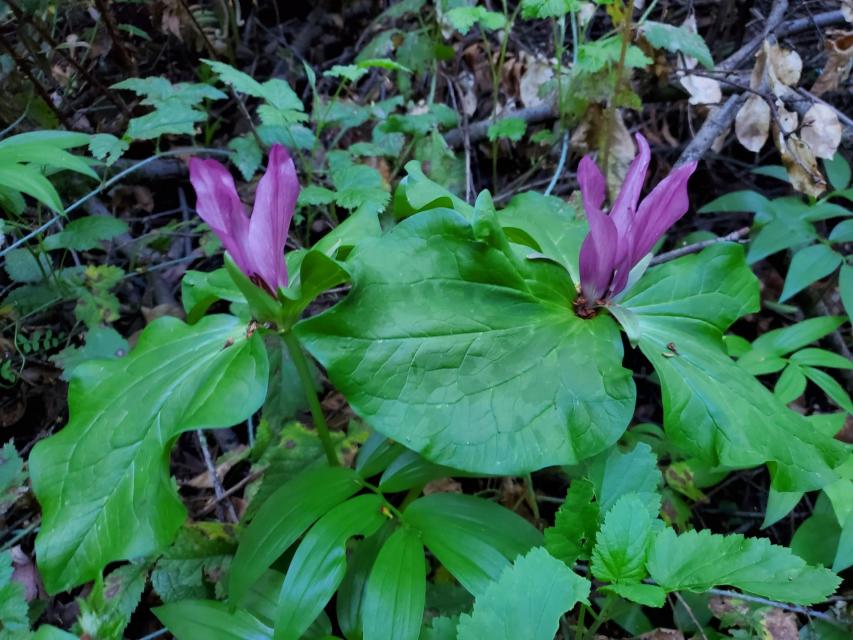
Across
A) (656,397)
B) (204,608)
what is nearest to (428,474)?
(204,608)

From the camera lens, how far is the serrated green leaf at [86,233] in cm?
163

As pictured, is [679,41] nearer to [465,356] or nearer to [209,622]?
[465,356]

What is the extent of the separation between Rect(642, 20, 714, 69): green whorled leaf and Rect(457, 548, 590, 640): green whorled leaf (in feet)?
4.49

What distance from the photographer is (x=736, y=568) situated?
0.78m

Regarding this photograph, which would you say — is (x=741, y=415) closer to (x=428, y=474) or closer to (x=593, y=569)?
(x=593, y=569)

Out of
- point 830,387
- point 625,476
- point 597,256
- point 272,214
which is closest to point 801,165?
point 830,387

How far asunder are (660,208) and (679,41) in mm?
879

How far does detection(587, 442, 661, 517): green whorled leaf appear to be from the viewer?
0.95 m

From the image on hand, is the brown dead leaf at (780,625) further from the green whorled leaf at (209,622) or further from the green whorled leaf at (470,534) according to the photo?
the green whorled leaf at (209,622)

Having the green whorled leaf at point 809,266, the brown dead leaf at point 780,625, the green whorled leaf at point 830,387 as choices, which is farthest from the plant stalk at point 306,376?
the green whorled leaf at point 809,266

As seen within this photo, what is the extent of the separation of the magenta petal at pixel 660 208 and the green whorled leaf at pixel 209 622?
854mm

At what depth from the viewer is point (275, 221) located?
3.25 feet

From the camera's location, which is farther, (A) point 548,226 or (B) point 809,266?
(B) point 809,266

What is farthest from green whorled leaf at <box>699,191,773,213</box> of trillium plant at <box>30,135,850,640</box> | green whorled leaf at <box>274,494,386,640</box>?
green whorled leaf at <box>274,494,386,640</box>
